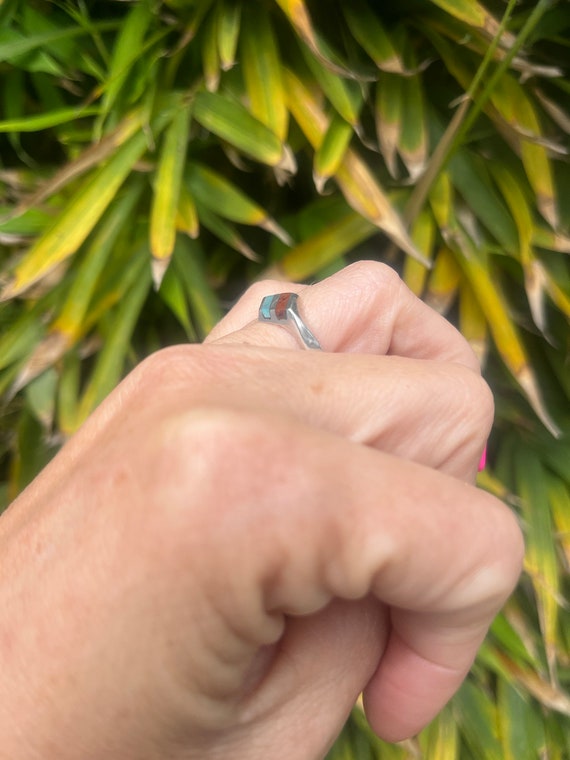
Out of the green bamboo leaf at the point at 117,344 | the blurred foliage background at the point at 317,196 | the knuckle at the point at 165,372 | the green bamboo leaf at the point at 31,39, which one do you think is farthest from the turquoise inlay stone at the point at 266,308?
the green bamboo leaf at the point at 31,39

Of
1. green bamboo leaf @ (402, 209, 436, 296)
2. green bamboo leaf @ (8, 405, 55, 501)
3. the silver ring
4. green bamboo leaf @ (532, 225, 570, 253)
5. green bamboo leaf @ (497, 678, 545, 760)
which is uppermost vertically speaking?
the silver ring

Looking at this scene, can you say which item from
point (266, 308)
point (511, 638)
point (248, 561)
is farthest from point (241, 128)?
point (511, 638)

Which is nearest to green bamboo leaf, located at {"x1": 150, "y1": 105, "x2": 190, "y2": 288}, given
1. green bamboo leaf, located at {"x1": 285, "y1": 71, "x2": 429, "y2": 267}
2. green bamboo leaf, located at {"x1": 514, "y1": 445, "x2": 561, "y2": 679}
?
green bamboo leaf, located at {"x1": 285, "y1": 71, "x2": 429, "y2": 267}

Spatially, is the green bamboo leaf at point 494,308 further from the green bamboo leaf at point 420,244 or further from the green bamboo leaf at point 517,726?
the green bamboo leaf at point 517,726

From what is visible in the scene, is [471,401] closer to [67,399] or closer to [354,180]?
[354,180]

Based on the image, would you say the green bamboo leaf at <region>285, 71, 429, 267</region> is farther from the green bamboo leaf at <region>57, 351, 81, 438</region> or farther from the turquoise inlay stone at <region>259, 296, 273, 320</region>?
the green bamboo leaf at <region>57, 351, 81, 438</region>

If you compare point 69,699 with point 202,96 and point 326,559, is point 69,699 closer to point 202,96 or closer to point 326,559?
point 326,559
